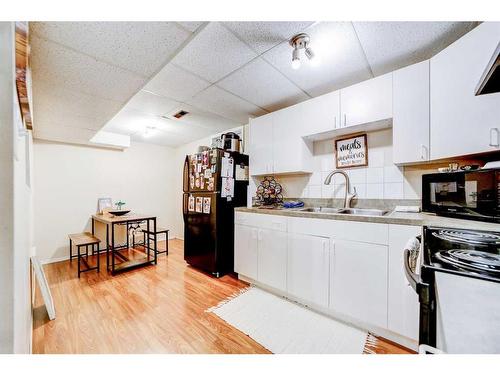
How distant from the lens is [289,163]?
91.8 inches

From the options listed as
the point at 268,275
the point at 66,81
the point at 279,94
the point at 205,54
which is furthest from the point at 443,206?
the point at 66,81

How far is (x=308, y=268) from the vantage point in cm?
183

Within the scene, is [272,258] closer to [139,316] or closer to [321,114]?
[139,316]

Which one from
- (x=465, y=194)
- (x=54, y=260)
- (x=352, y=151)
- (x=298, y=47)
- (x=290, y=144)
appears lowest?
(x=54, y=260)

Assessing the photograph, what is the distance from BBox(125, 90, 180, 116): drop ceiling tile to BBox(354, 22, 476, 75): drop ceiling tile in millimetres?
1950

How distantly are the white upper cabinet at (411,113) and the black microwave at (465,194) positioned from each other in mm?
221

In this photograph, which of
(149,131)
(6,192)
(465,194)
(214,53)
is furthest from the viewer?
(149,131)

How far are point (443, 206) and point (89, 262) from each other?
14.1 feet

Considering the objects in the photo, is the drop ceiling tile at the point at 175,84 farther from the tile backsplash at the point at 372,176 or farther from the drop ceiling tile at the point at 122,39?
the tile backsplash at the point at 372,176

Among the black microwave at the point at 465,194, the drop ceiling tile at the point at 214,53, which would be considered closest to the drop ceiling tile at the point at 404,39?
the drop ceiling tile at the point at 214,53

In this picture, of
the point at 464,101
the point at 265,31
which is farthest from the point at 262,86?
the point at 464,101

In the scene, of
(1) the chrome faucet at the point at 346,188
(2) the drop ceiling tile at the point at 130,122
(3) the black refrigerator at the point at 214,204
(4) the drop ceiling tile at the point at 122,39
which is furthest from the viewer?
(2) the drop ceiling tile at the point at 130,122

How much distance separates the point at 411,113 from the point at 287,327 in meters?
1.92

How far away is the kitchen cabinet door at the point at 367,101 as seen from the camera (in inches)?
66.8
